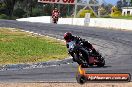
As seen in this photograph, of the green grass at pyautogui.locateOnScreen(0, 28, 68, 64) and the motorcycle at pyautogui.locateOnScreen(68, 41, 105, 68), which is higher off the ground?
the motorcycle at pyautogui.locateOnScreen(68, 41, 105, 68)

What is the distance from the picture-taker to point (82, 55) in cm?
563

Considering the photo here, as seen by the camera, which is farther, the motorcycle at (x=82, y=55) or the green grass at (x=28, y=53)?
the green grass at (x=28, y=53)

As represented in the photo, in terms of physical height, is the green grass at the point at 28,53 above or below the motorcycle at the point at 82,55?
below

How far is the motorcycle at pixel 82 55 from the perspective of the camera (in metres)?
5.56

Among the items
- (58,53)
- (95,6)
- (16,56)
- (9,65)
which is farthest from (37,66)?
(95,6)

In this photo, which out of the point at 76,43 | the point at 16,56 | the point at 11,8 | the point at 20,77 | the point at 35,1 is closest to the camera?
the point at 76,43

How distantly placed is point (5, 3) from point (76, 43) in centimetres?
10049

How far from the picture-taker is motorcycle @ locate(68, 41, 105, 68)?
556 centimetres

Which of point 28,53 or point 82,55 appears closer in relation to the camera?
point 82,55

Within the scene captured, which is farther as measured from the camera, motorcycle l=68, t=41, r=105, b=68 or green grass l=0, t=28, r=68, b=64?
green grass l=0, t=28, r=68, b=64

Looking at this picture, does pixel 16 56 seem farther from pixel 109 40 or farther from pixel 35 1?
pixel 35 1

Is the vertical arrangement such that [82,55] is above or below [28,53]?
above

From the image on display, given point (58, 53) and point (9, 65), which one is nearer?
point (9, 65)

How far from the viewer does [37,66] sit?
575 inches
